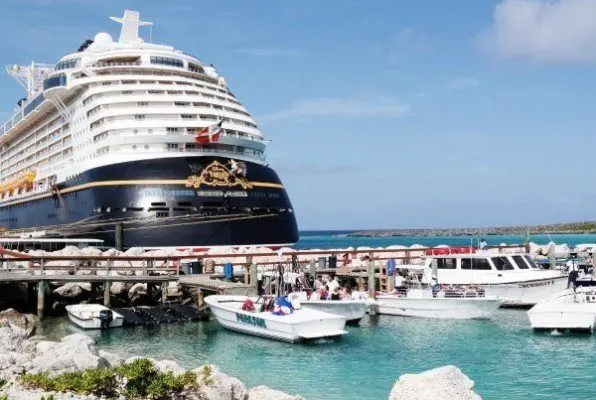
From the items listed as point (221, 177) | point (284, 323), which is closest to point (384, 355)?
point (284, 323)

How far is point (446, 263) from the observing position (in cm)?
3014

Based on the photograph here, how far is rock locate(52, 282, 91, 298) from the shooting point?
1174 inches

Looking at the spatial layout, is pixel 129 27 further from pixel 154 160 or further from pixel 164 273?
pixel 164 273

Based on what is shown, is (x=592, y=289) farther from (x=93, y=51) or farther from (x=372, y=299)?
(x=93, y=51)

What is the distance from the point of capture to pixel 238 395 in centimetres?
1280

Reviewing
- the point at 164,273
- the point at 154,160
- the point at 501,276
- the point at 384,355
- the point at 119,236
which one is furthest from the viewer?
the point at 154,160

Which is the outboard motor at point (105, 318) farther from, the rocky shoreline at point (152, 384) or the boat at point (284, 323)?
the rocky shoreline at point (152, 384)

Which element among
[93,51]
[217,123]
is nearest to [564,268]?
[217,123]

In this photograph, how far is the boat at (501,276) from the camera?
28.4 metres

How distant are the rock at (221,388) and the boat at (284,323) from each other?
26.0 feet

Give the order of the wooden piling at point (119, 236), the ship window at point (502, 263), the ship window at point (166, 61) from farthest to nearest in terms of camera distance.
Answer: the ship window at point (166, 61) < the wooden piling at point (119, 236) < the ship window at point (502, 263)

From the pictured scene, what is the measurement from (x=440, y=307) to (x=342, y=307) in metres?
4.16

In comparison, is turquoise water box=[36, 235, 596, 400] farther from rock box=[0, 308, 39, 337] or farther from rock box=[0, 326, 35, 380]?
rock box=[0, 326, 35, 380]

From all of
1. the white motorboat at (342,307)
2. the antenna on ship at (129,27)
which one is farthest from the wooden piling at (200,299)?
the antenna on ship at (129,27)
